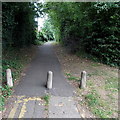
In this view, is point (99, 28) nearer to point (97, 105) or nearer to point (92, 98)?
point (92, 98)

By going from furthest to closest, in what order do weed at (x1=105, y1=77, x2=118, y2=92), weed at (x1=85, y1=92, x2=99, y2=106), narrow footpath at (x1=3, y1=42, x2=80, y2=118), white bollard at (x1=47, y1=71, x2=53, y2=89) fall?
1. weed at (x1=105, y1=77, x2=118, y2=92)
2. white bollard at (x1=47, y1=71, x2=53, y2=89)
3. weed at (x1=85, y1=92, x2=99, y2=106)
4. narrow footpath at (x1=3, y1=42, x2=80, y2=118)

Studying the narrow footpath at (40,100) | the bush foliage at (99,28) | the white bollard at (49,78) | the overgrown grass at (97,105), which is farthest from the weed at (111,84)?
the bush foliage at (99,28)

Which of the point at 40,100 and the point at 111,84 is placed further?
the point at 111,84

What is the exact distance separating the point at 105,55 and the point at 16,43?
26.6 ft

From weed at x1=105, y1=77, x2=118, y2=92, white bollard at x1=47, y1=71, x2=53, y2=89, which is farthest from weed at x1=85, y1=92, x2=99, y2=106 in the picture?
white bollard at x1=47, y1=71, x2=53, y2=89

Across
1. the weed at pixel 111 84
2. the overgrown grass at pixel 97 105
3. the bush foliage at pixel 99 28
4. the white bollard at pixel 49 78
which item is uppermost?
the bush foliage at pixel 99 28

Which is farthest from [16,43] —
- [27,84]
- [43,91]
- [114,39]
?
[114,39]

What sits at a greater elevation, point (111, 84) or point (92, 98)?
point (111, 84)

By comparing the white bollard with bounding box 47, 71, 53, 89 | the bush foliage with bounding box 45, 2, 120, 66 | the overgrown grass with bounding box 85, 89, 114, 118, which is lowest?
the overgrown grass with bounding box 85, 89, 114, 118

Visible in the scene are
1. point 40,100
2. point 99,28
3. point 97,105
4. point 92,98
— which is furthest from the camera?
point 99,28

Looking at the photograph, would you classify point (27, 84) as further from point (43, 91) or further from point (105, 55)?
point (105, 55)

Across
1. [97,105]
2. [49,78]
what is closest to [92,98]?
[97,105]

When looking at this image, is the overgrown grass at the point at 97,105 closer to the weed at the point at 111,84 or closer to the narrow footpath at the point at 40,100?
the narrow footpath at the point at 40,100

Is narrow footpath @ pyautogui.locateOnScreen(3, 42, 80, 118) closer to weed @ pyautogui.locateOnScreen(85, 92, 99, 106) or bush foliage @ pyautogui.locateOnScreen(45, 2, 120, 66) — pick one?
weed @ pyautogui.locateOnScreen(85, 92, 99, 106)
